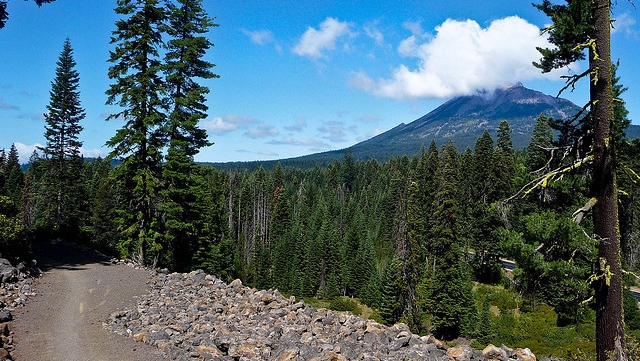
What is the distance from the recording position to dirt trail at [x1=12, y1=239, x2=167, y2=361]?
26.1 ft

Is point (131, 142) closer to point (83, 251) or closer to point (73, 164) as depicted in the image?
point (83, 251)

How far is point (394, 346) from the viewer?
821 cm

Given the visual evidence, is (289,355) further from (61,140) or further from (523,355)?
(61,140)

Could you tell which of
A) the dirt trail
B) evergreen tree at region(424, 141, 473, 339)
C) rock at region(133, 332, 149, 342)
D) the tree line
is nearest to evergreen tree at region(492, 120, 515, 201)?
the tree line

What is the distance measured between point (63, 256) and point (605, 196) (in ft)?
72.9

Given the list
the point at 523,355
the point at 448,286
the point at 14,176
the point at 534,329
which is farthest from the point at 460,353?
the point at 14,176

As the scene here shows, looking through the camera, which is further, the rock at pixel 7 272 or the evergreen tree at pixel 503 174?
the evergreen tree at pixel 503 174

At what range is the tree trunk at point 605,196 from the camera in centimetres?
725

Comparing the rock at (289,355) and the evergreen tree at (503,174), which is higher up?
the evergreen tree at (503,174)

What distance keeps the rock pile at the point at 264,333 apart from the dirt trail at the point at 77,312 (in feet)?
1.59

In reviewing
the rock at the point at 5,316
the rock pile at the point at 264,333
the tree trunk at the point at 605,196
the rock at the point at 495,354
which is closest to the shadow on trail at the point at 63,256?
the rock at the point at 5,316

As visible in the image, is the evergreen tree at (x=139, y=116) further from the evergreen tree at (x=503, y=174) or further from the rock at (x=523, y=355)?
the evergreen tree at (x=503, y=174)

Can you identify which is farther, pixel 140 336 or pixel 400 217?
pixel 400 217

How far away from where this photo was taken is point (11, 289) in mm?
11766
